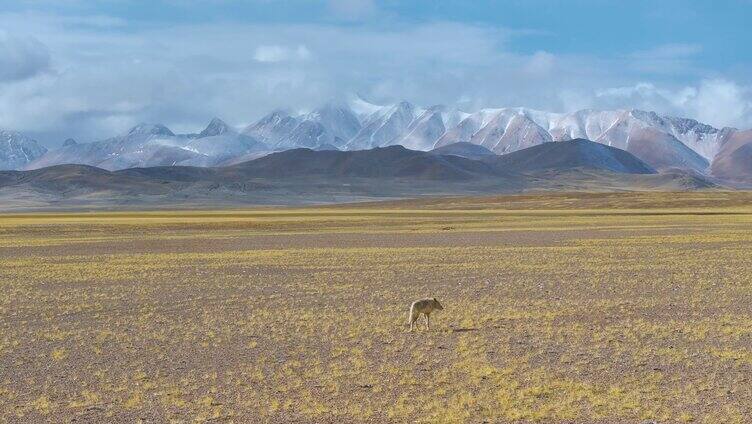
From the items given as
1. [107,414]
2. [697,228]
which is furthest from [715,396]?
[697,228]

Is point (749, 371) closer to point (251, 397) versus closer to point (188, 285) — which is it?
point (251, 397)

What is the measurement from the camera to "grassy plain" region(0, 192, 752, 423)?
12.8 meters

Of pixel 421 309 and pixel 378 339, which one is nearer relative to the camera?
pixel 378 339

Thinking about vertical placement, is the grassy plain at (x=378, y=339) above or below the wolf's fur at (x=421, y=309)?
below

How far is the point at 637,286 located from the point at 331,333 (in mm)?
11320

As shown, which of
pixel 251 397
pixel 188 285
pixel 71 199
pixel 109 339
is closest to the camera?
pixel 251 397

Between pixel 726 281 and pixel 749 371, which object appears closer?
pixel 749 371

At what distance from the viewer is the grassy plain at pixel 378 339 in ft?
41.9

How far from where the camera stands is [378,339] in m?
17.6

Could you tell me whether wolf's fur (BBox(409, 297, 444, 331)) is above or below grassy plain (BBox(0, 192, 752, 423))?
above

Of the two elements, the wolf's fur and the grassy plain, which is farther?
the wolf's fur

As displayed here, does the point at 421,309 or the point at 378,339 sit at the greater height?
the point at 421,309

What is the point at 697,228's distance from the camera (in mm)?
59406

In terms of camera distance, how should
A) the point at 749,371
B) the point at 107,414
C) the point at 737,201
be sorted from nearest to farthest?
the point at 107,414 < the point at 749,371 < the point at 737,201
